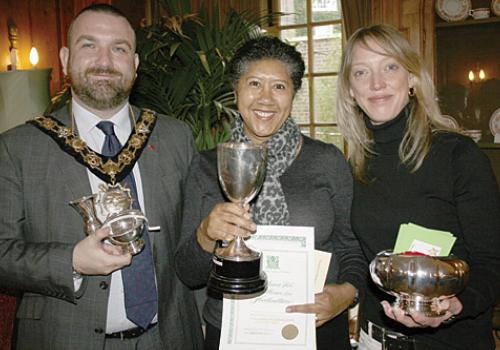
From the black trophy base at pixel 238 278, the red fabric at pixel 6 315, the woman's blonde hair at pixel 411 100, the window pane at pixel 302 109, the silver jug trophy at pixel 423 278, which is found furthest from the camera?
the window pane at pixel 302 109

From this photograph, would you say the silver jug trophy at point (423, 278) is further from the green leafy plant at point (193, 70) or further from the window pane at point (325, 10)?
the window pane at point (325, 10)

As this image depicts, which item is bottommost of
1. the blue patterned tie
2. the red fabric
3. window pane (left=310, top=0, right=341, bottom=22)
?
the red fabric

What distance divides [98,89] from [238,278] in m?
0.80

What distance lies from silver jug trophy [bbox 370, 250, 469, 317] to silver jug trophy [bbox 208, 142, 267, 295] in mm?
361

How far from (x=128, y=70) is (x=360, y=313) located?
117 cm

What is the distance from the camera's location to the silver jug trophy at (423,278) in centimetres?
125

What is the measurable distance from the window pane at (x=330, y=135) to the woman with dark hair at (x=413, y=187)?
2868 millimetres

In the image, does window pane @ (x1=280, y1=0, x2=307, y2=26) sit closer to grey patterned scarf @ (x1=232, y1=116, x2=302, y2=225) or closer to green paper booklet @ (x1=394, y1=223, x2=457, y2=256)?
grey patterned scarf @ (x1=232, y1=116, x2=302, y2=225)

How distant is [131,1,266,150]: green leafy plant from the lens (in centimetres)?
291

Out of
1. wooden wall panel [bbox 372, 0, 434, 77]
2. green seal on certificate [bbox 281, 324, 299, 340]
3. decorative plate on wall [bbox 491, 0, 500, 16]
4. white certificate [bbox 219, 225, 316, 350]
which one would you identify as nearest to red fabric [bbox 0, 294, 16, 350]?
white certificate [bbox 219, 225, 316, 350]

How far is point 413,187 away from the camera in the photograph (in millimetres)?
1531

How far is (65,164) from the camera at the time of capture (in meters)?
1.56

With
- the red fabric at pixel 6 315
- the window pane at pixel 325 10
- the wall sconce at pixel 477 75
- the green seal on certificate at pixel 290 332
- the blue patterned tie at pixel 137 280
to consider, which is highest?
the window pane at pixel 325 10

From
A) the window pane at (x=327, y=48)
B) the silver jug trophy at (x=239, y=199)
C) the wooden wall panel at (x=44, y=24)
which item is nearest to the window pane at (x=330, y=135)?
the window pane at (x=327, y=48)
